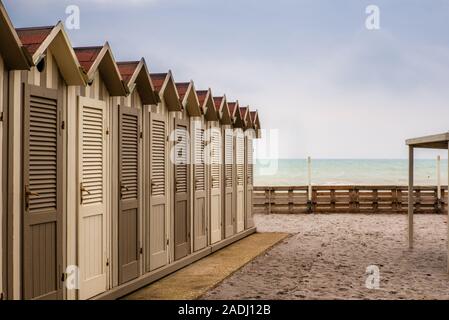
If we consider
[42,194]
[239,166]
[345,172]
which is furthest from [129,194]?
[345,172]

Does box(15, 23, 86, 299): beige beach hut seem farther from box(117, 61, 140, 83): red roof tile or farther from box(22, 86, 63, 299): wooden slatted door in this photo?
box(117, 61, 140, 83): red roof tile

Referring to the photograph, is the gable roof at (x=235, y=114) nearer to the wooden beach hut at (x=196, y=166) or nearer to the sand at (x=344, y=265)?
the wooden beach hut at (x=196, y=166)

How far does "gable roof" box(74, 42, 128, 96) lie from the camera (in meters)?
6.01

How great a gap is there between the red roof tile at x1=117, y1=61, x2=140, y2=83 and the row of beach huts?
2 centimetres

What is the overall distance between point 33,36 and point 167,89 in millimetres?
3353

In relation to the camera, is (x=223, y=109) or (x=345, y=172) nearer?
(x=223, y=109)

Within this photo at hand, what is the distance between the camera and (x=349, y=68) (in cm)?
4319

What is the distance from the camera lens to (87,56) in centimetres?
621

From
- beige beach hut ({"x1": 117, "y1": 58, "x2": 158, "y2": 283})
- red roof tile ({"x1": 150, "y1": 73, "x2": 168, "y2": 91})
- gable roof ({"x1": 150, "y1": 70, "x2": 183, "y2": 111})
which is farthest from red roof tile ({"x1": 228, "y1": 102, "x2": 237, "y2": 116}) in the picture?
beige beach hut ({"x1": 117, "y1": 58, "x2": 158, "y2": 283})

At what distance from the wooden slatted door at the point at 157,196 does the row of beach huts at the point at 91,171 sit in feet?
0.05

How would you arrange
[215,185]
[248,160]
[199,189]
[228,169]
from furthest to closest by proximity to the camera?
[248,160]
[228,169]
[215,185]
[199,189]

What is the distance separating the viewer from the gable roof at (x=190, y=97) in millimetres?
9180

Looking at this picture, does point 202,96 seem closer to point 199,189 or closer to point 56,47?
point 199,189

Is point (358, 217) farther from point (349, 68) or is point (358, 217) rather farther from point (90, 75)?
point (349, 68)
